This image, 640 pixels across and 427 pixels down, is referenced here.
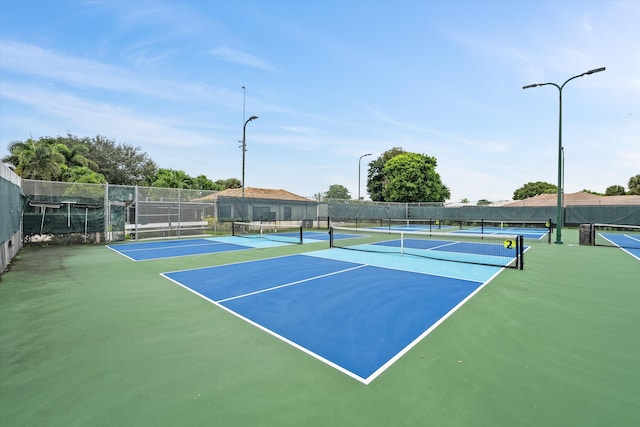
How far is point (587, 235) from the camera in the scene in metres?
15.0

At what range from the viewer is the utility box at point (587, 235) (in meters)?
14.9

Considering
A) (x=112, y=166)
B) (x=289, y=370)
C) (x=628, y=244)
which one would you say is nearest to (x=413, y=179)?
(x=628, y=244)

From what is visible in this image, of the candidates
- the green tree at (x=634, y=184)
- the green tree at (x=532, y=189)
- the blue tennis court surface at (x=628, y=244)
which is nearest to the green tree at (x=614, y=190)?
the green tree at (x=634, y=184)

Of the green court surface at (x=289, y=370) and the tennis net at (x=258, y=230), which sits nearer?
the green court surface at (x=289, y=370)

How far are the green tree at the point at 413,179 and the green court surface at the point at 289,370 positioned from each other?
132 feet

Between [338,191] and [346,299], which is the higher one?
[338,191]

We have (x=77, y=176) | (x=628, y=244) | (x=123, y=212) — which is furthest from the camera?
(x=77, y=176)

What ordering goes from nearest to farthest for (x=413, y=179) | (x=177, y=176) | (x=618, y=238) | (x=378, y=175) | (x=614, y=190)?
(x=618, y=238) → (x=413, y=179) → (x=177, y=176) → (x=378, y=175) → (x=614, y=190)

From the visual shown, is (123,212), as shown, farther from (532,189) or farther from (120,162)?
(532,189)

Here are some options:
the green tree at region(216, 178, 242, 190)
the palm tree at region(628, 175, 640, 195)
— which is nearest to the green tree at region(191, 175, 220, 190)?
the green tree at region(216, 178, 242, 190)

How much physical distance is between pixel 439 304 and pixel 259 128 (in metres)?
20.0

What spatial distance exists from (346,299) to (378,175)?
5314 cm

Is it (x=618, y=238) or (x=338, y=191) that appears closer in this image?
(x=618, y=238)

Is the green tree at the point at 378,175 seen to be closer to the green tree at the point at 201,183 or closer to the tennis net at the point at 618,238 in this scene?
the green tree at the point at 201,183
